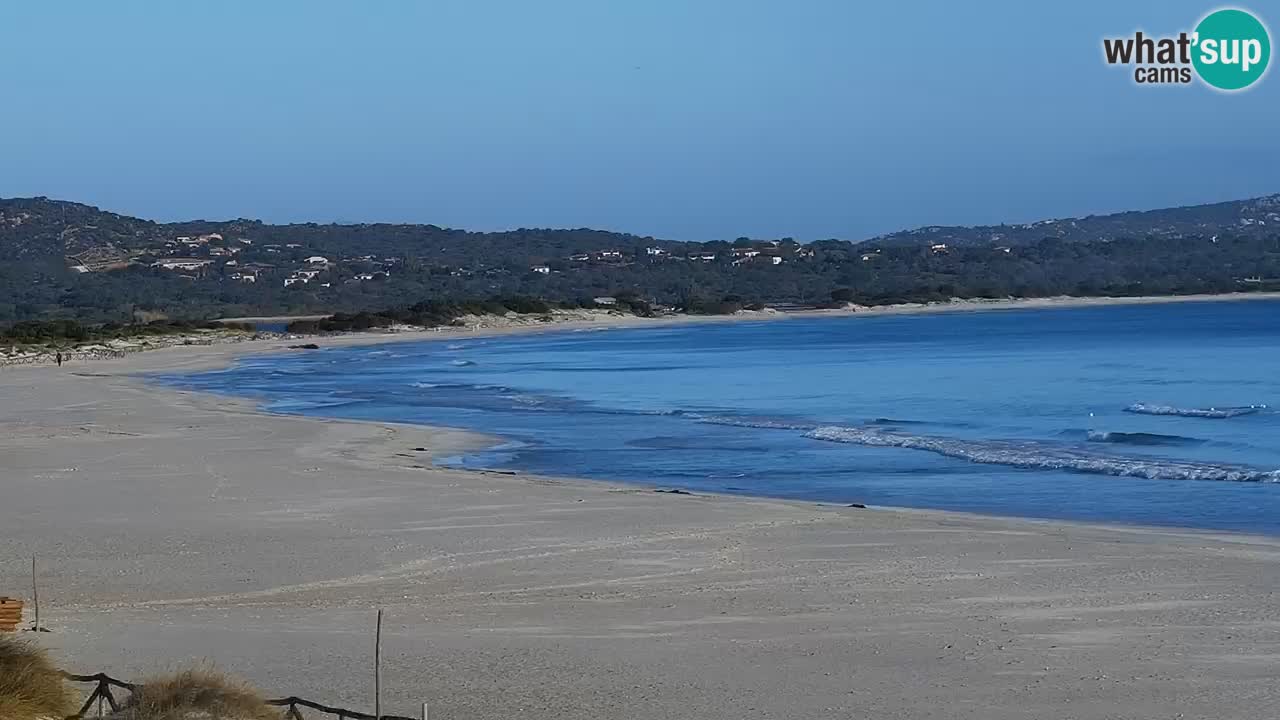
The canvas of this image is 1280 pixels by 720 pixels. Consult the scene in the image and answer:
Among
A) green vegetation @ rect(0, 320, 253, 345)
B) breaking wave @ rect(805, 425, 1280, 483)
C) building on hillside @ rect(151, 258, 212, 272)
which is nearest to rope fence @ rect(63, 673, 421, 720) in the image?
breaking wave @ rect(805, 425, 1280, 483)

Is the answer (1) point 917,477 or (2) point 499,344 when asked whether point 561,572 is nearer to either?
(1) point 917,477

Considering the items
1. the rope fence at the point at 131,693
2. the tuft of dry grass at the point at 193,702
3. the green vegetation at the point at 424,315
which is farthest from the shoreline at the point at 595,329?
the tuft of dry grass at the point at 193,702

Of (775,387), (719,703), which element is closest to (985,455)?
(719,703)

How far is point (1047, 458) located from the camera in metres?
22.3

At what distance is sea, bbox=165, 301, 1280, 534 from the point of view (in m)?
19.2

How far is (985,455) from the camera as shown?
22922 millimetres

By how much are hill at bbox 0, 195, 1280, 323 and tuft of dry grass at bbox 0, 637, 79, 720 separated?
94766 mm

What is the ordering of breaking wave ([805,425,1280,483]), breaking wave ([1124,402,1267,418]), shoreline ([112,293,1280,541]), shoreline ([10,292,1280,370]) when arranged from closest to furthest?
shoreline ([112,293,1280,541]), breaking wave ([805,425,1280,483]), breaking wave ([1124,402,1267,418]), shoreline ([10,292,1280,370])

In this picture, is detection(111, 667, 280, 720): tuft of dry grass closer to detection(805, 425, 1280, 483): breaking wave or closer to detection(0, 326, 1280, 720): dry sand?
detection(0, 326, 1280, 720): dry sand

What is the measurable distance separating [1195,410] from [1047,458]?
401 inches

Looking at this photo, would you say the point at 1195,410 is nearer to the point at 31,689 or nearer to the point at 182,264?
the point at 31,689

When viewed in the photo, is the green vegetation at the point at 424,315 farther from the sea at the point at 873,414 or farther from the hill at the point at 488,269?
the sea at the point at 873,414

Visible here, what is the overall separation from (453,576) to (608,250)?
17410cm

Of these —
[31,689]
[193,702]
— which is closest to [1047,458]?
[193,702]
